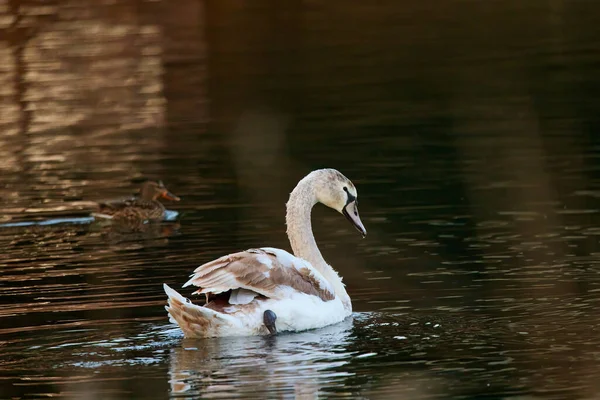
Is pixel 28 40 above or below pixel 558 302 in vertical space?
below

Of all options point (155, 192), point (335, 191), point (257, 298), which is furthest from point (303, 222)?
point (155, 192)

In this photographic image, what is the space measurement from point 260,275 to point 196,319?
65cm

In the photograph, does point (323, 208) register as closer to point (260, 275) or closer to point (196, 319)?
point (260, 275)

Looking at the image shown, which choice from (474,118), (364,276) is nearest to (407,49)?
(474,118)

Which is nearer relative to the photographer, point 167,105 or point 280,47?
point 167,105

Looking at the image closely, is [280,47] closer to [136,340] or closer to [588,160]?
[588,160]

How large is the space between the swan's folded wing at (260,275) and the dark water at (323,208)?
0.43 metres

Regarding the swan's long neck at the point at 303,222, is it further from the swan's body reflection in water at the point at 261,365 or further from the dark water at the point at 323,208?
the swan's body reflection in water at the point at 261,365

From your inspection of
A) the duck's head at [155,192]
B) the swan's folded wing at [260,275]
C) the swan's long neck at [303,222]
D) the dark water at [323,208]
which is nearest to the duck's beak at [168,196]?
the duck's head at [155,192]

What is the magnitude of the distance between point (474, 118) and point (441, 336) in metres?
13.8

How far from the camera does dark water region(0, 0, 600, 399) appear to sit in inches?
412

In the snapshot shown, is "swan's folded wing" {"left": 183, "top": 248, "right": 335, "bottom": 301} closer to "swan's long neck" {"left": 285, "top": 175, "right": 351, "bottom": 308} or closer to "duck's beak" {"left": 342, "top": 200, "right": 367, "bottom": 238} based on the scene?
"swan's long neck" {"left": 285, "top": 175, "right": 351, "bottom": 308}

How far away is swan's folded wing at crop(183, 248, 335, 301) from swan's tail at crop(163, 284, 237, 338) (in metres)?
0.20

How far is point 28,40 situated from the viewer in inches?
1657
